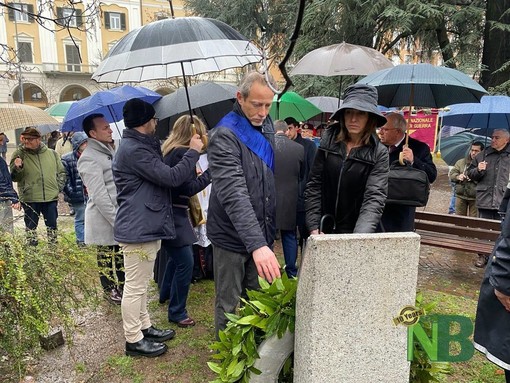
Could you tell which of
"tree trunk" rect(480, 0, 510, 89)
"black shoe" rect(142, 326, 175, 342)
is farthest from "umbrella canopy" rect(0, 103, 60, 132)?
"tree trunk" rect(480, 0, 510, 89)

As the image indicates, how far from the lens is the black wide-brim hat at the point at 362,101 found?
247 centimetres

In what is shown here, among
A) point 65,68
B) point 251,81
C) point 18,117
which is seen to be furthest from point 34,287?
point 65,68

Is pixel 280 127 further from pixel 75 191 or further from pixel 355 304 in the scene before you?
pixel 75 191

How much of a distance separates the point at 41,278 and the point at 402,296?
6.15 feet

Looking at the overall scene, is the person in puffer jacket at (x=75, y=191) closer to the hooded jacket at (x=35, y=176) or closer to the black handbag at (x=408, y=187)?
the hooded jacket at (x=35, y=176)

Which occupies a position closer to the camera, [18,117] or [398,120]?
[398,120]

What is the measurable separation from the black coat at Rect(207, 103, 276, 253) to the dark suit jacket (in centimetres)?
160

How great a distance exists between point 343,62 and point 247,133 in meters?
3.31

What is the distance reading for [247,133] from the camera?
7.70 feet

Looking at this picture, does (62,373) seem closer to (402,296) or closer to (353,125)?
(402,296)

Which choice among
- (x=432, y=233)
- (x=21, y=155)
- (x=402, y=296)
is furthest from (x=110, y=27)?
(x=402, y=296)

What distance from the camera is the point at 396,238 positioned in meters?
1.83

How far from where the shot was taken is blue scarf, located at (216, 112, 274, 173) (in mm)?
2330

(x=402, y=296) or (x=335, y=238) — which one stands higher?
(x=335, y=238)
